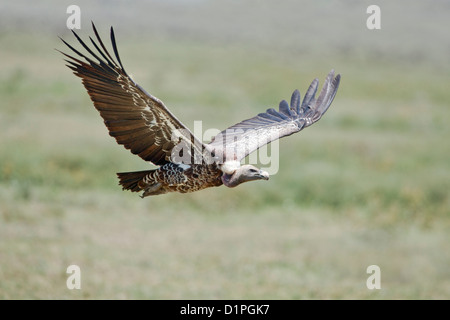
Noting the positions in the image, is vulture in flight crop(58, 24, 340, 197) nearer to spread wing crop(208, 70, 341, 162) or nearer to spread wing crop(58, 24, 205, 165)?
spread wing crop(58, 24, 205, 165)

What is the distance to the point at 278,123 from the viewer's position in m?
8.71

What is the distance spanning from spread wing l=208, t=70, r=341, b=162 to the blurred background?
393 cm

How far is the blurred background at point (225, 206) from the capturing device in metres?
12.5

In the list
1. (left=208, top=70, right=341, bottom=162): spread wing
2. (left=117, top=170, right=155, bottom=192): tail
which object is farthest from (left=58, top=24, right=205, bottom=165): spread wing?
(left=208, top=70, right=341, bottom=162): spread wing

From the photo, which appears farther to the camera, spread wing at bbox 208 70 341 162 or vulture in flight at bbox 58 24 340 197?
spread wing at bbox 208 70 341 162

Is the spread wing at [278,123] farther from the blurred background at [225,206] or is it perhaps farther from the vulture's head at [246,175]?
the blurred background at [225,206]

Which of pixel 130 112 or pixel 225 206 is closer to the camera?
pixel 130 112

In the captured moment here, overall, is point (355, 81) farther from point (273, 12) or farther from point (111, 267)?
point (273, 12)

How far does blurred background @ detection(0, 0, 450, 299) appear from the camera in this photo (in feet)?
41.1

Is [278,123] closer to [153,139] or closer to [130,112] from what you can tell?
[153,139]

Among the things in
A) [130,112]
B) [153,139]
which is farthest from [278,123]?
[130,112]

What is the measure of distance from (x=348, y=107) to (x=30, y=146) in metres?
15.8

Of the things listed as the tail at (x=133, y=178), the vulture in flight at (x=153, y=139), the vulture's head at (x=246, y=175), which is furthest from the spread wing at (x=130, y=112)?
the vulture's head at (x=246, y=175)

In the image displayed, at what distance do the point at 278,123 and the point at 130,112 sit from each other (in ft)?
8.42
